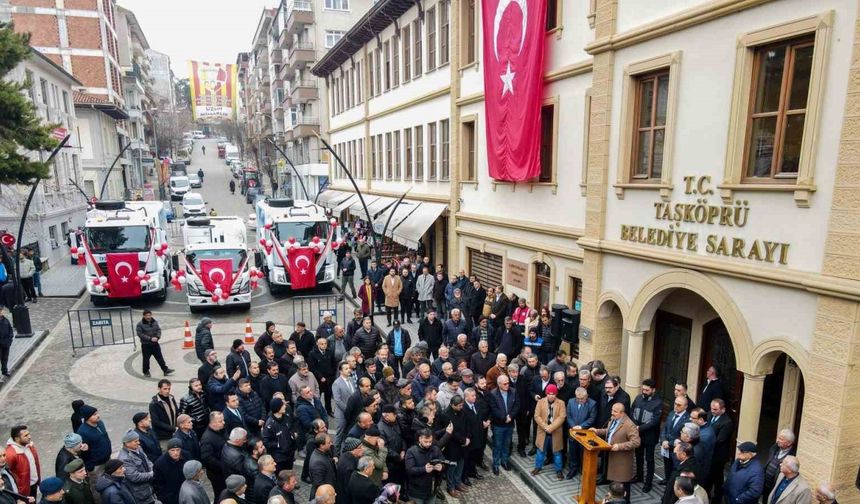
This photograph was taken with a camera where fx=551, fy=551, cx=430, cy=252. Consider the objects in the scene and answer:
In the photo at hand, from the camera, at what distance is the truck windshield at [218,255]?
18438mm

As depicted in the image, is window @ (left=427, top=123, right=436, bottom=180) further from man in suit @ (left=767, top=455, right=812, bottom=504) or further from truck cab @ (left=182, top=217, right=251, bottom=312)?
man in suit @ (left=767, top=455, right=812, bottom=504)

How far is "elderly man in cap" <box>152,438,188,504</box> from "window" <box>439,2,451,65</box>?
15.0m

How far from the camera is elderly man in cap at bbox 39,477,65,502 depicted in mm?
5699

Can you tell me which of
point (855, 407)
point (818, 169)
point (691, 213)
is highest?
point (818, 169)

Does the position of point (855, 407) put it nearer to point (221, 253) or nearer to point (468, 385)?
point (468, 385)

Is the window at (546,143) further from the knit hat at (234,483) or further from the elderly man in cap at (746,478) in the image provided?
the knit hat at (234,483)

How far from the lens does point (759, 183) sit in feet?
25.7

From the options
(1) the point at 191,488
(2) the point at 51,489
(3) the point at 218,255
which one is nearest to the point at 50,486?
(2) the point at 51,489

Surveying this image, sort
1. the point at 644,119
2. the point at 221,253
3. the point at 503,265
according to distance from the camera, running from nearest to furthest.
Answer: the point at 644,119
the point at 503,265
the point at 221,253

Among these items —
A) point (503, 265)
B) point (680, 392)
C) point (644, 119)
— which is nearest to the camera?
point (680, 392)

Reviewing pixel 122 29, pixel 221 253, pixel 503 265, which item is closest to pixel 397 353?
pixel 503 265

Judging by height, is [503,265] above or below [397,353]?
above

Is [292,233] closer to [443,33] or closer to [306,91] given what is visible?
[443,33]

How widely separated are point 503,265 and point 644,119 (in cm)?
653
